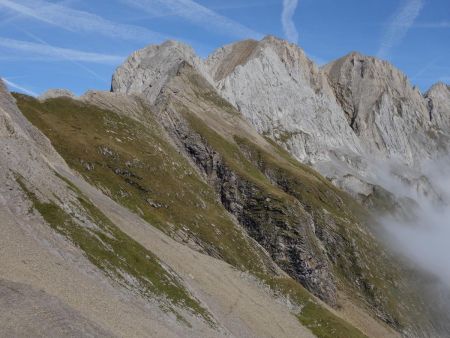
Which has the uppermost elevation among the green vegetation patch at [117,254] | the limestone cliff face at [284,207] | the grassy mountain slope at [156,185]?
the limestone cliff face at [284,207]

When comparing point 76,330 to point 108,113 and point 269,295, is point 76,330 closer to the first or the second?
point 269,295

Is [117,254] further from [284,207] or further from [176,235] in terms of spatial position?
[284,207]

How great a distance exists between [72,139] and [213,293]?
52.1 m

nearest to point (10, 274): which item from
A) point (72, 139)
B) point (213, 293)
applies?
point (213, 293)

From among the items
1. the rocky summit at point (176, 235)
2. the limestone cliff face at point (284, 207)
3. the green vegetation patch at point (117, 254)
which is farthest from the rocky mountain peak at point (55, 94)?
the green vegetation patch at point (117, 254)

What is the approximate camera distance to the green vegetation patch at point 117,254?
187 ft

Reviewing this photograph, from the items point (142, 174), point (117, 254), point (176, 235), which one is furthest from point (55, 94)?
point (117, 254)

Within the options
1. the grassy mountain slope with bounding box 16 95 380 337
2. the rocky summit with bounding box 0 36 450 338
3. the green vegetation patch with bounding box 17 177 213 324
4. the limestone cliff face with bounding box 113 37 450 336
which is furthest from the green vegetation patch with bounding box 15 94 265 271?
the green vegetation patch with bounding box 17 177 213 324

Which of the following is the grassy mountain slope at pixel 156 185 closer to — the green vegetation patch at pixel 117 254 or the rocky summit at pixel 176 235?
the rocky summit at pixel 176 235

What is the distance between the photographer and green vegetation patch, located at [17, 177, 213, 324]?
57.1 m

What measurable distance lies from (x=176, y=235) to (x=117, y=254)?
37673 millimetres

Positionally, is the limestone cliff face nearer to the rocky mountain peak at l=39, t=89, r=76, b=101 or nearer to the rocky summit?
the rocky summit

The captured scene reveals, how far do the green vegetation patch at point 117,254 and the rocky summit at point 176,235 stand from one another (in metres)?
0.24

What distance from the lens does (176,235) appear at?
98.9 metres
